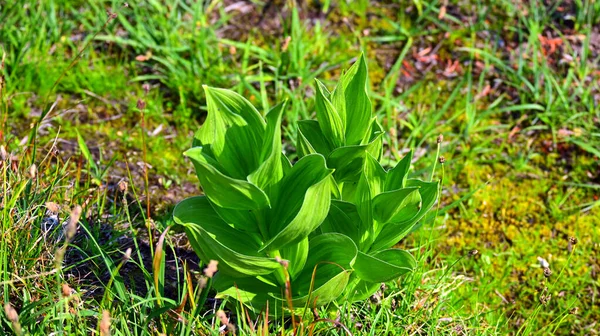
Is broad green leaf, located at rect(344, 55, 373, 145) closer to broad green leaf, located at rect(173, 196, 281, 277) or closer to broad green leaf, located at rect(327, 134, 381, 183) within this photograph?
broad green leaf, located at rect(327, 134, 381, 183)

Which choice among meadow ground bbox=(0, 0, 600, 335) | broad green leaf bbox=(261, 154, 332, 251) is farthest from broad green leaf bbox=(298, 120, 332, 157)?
meadow ground bbox=(0, 0, 600, 335)

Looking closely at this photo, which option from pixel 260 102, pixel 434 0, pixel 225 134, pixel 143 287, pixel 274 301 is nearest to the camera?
pixel 225 134

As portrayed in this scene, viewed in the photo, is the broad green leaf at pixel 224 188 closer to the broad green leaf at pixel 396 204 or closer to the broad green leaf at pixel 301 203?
the broad green leaf at pixel 301 203

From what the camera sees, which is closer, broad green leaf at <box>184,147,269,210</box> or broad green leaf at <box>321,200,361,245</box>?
broad green leaf at <box>184,147,269,210</box>

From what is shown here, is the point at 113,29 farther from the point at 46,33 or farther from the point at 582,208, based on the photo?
the point at 582,208

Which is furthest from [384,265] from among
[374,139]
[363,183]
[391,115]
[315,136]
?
[391,115]

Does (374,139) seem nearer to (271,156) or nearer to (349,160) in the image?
(349,160)

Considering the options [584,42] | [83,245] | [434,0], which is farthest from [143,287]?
[584,42]
